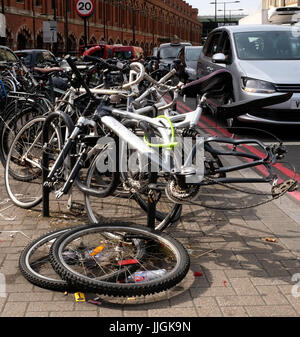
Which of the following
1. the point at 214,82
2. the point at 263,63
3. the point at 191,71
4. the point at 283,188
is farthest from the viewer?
the point at 191,71

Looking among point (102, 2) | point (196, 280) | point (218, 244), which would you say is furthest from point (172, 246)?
point (102, 2)

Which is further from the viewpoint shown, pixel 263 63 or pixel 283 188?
pixel 263 63

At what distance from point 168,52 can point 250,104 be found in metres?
21.7

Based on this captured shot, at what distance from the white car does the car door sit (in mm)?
29

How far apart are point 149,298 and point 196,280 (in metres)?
0.43

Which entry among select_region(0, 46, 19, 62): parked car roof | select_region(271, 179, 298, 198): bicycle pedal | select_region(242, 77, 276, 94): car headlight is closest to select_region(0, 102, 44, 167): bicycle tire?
select_region(271, 179, 298, 198): bicycle pedal

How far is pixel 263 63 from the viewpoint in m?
9.48

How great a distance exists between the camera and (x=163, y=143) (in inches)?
164

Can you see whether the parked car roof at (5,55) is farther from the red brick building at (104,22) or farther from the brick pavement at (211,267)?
the brick pavement at (211,267)

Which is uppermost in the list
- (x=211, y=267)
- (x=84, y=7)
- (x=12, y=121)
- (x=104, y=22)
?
(x=104, y=22)

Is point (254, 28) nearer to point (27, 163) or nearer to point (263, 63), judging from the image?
point (263, 63)

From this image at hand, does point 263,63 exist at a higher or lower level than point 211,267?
higher

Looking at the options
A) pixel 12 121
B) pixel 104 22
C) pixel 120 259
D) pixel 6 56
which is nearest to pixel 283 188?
pixel 120 259
